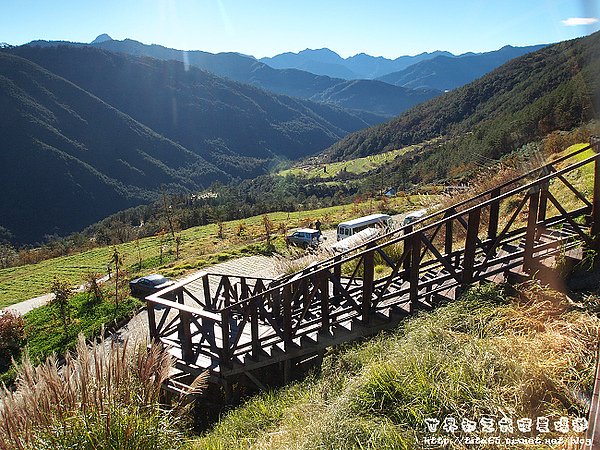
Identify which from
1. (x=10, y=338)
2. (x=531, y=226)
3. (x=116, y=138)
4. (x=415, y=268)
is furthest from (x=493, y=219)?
(x=116, y=138)

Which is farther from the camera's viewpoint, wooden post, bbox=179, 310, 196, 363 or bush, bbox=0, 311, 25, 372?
bush, bbox=0, 311, 25, 372

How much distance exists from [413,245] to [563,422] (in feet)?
8.17

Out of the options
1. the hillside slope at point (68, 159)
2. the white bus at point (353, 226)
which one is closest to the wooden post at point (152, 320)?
the white bus at point (353, 226)

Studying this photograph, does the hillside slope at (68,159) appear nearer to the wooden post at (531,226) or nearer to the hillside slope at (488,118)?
the hillside slope at (488,118)

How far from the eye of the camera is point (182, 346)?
578 cm

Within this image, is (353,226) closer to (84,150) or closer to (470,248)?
(470,248)

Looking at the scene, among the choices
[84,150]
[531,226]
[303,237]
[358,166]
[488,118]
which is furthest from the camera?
[84,150]

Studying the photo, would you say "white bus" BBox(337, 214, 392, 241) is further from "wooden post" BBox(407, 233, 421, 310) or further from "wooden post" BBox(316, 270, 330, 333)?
"wooden post" BBox(407, 233, 421, 310)

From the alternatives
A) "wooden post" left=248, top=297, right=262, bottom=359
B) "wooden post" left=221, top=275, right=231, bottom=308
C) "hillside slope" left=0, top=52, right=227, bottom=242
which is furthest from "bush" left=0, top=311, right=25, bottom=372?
"hillside slope" left=0, top=52, right=227, bottom=242

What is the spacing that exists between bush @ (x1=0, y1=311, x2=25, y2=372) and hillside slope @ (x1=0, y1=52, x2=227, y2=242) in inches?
4080

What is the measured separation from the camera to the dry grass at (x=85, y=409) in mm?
2711

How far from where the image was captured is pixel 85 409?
2852mm

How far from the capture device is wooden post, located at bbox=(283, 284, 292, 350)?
5.27 m

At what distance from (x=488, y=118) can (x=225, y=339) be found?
89.7 m
